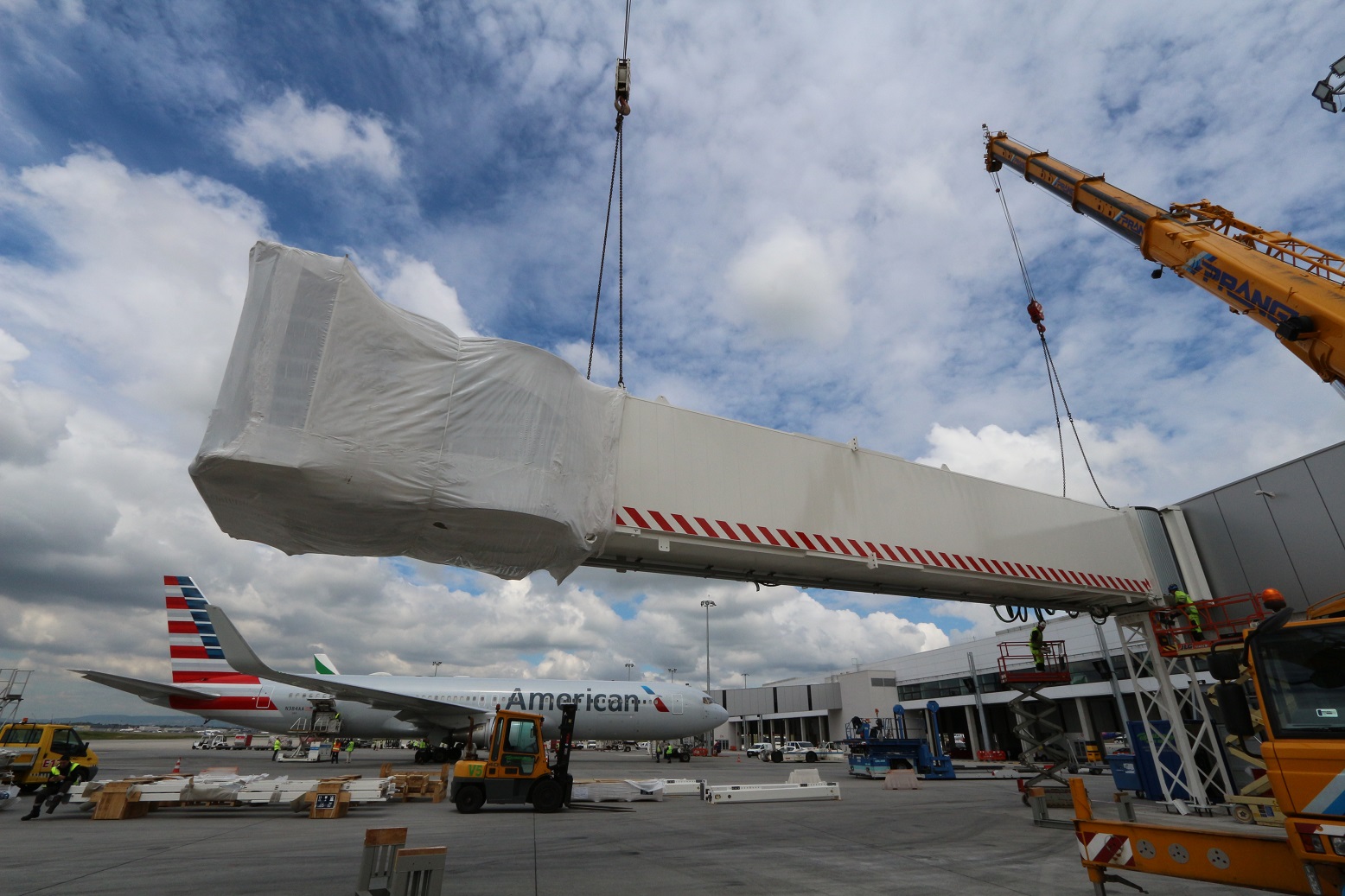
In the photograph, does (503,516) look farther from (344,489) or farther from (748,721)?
(748,721)

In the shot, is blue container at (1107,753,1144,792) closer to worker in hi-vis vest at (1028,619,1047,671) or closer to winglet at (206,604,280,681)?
worker in hi-vis vest at (1028,619,1047,671)

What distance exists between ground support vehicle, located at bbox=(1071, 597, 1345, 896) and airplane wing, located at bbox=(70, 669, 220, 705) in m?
30.2

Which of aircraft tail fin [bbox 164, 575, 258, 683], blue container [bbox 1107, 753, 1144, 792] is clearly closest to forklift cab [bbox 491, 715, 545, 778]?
blue container [bbox 1107, 753, 1144, 792]

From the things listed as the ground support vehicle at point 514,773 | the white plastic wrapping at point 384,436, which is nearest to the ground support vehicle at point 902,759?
the ground support vehicle at point 514,773

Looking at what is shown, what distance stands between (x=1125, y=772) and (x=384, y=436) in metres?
21.6

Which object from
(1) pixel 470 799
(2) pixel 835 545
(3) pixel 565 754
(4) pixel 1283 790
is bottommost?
(1) pixel 470 799

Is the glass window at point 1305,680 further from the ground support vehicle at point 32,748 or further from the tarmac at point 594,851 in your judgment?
the ground support vehicle at point 32,748

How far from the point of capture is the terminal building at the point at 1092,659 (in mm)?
12031

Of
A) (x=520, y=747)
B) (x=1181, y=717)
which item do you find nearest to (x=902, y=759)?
(x=1181, y=717)

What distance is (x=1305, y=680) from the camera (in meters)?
5.16

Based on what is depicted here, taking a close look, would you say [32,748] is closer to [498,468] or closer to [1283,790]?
[498,468]

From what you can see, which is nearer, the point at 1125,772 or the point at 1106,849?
the point at 1106,849

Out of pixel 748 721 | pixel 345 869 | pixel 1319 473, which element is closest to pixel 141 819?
pixel 345 869

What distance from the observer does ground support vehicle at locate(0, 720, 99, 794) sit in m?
16.4
